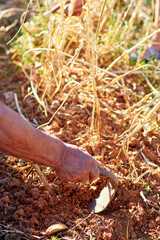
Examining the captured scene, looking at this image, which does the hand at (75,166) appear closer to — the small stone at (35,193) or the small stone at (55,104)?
the small stone at (35,193)

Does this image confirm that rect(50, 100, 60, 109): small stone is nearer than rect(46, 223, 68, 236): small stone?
No

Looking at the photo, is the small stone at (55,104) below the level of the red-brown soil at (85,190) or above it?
above

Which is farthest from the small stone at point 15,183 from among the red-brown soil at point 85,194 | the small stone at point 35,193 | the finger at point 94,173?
the finger at point 94,173

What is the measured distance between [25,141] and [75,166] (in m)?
0.33

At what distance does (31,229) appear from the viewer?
1.69 m

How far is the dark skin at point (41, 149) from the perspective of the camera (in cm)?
145

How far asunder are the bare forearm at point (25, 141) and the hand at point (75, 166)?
1.5 inches

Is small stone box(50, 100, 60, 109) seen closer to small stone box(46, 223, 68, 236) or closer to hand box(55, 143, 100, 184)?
hand box(55, 143, 100, 184)

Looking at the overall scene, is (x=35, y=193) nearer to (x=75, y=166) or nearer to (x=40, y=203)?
(x=40, y=203)

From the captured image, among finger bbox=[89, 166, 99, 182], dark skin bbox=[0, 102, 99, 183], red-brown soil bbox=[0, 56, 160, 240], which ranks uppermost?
dark skin bbox=[0, 102, 99, 183]

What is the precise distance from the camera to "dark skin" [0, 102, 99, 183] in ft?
4.75

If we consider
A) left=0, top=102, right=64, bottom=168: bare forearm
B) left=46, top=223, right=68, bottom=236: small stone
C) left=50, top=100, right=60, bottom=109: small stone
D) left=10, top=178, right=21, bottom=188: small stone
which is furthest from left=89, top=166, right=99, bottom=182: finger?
left=50, top=100, right=60, bottom=109: small stone

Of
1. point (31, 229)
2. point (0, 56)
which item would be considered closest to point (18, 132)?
point (31, 229)

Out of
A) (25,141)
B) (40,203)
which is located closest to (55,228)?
(40,203)
